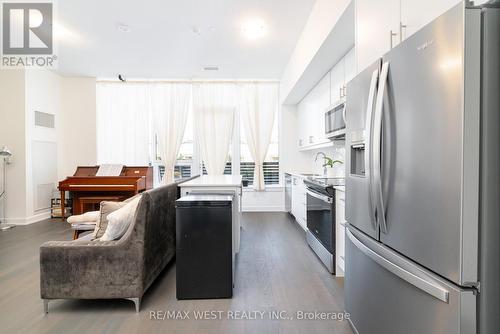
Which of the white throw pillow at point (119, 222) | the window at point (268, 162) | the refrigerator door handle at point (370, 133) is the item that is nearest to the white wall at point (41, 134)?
the window at point (268, 162)

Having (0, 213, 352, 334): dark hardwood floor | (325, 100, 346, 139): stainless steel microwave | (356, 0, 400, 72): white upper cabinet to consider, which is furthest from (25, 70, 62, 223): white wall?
(356, 0, 400, 72): white upper cabinet

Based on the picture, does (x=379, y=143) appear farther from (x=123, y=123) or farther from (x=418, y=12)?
(x=123, y=123)

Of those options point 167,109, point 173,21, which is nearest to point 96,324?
point 173,21

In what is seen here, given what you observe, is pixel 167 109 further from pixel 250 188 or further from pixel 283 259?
pixel 283 259

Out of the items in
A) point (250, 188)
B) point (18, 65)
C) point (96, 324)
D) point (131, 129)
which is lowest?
point (96, 324)

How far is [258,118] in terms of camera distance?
21.3 ft

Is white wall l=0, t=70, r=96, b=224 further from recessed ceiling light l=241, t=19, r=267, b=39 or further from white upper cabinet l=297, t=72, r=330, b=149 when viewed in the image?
white upper cabinet l=297, t=72, r=330, b=149

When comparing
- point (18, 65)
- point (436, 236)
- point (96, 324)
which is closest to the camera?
point (436, 236)

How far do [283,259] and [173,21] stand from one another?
11.0 ft

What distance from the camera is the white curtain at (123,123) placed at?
6.52 meters

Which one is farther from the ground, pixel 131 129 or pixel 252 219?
pixel 131 129

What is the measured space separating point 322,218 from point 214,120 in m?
4.05

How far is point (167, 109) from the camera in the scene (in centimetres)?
653

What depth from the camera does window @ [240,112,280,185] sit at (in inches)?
266
